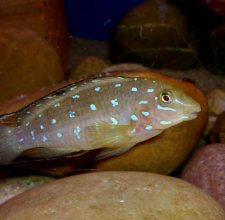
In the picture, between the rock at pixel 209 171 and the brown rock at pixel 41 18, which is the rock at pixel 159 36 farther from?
the rock at pixel 209 171

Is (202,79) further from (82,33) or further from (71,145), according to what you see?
(71,145)

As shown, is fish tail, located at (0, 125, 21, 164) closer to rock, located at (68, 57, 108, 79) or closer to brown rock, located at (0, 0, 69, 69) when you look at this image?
brown rock, located at (0, 0, 69, 69)

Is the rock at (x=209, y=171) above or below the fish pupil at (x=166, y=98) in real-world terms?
below

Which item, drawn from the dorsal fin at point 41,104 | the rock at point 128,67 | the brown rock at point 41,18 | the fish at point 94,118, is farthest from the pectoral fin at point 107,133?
the brown rock at point 41,18

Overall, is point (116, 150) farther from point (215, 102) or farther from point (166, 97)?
point (215, 102)

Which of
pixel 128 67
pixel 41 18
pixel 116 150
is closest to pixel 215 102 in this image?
pixel 128 67

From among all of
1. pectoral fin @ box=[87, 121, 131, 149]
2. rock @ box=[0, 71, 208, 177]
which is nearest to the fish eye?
pectoral fin @ box=[87, 121, 131, 149]

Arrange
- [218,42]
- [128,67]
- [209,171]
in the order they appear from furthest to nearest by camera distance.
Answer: [128,67] < [218,42] < [209,171]
